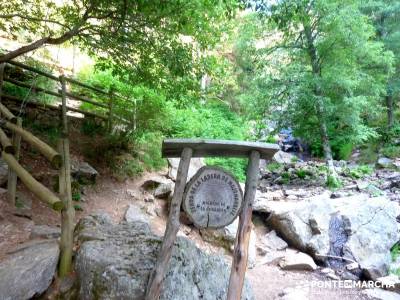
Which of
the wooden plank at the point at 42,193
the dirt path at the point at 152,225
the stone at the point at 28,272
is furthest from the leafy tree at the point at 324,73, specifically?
the stone at the point at 28,272

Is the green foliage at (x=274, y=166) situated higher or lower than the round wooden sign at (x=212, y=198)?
higher

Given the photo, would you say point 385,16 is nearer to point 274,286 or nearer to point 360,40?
point 360,40

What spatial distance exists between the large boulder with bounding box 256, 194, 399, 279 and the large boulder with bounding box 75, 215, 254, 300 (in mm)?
3458

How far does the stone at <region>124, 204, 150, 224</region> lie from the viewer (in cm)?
584

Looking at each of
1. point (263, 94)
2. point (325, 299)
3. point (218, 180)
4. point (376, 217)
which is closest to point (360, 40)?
point (263, 94)

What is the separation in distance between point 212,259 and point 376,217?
486 cm

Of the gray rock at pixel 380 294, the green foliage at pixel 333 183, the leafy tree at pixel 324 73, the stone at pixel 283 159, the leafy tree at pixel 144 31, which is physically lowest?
the gray rock at pixel 380 294

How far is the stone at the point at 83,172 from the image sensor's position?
620cm

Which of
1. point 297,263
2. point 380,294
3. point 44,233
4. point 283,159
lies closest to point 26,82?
point 44,233

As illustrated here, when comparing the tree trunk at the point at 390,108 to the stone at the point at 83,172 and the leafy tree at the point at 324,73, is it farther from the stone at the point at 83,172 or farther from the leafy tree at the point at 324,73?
the stone at the point at 83,172

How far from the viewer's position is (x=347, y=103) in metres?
9.90

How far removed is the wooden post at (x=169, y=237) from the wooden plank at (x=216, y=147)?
93 mm

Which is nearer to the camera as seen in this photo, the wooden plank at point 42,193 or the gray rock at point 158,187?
the wooden plank at point 42,193

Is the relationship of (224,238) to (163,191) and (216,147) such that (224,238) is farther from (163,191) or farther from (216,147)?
(216,147)
